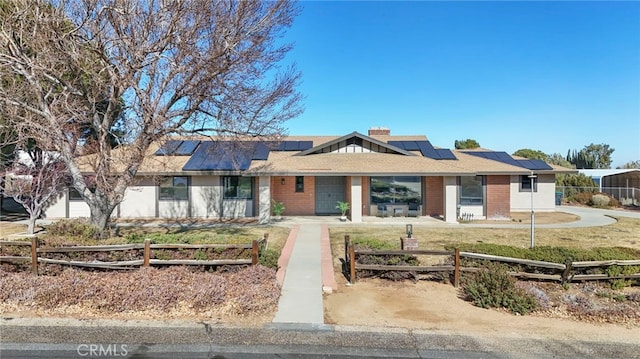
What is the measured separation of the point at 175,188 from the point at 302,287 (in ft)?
42.1

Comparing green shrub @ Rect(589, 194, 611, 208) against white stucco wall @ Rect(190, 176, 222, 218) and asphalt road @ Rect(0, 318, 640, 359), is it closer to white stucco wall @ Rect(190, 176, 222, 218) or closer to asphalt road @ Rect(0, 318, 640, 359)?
asphalt road @ Rect(0, 318, 640, 359)

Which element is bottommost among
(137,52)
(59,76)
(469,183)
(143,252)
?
(143,252)

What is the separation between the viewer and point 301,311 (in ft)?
19.7

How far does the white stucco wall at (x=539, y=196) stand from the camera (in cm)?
2080

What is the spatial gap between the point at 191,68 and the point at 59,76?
3.57m

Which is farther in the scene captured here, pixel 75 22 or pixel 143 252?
pixel 75 22

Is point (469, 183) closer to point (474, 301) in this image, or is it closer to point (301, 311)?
point (474, 301)

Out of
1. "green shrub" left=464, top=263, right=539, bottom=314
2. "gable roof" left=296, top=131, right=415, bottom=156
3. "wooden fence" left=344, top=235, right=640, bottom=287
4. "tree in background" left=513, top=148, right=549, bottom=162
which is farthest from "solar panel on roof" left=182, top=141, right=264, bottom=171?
"tree in background" left=513, top=148, right=549, bottom=162

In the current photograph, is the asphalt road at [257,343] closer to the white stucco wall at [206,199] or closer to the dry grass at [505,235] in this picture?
the dry grass at [505,235]

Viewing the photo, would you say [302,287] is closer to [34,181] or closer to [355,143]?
[34,181]

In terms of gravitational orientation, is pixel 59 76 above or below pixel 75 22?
below

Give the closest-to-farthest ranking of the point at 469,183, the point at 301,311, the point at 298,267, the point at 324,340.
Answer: the point at 324,340, the point at 301,311, the point at 298,267, the point at 469,183

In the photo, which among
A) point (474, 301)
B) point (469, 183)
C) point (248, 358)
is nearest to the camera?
point (248, 358)

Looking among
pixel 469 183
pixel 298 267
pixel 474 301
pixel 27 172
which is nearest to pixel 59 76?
pixel 27 172
